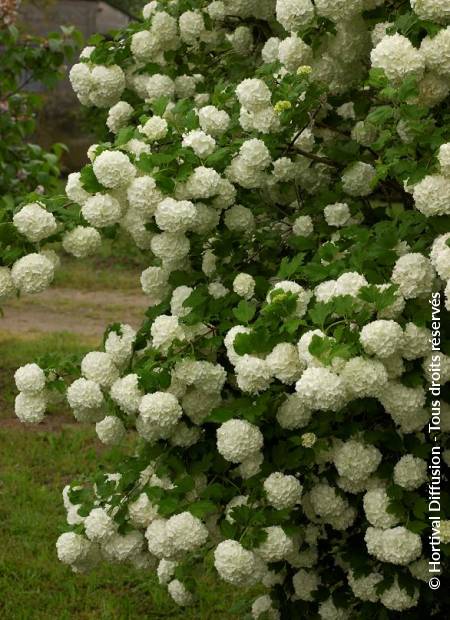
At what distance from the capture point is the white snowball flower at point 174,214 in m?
2.50

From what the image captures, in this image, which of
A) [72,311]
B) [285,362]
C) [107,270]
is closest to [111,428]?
[285,362]

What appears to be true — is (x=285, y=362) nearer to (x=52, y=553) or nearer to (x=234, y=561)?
(x=234, y=561)

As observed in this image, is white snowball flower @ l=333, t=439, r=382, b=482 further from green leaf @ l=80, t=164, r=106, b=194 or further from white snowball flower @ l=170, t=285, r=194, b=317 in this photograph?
green leaf @ l=80, t=164, r=106, b=194

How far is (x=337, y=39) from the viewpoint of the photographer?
284 centimetres

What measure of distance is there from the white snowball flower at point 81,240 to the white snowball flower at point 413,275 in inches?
32.0

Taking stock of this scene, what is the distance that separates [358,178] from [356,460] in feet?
2.79

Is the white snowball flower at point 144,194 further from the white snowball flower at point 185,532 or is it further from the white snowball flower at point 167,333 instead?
the white snowball flower at point 185,532

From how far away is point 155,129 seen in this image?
267 cm

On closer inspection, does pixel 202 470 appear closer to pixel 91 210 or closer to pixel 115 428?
pixel 115 428

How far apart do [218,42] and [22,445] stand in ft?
11.4

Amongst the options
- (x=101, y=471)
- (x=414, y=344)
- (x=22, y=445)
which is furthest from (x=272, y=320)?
(x=22, y=445)

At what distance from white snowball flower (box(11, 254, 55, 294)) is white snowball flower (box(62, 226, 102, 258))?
0.29 ft

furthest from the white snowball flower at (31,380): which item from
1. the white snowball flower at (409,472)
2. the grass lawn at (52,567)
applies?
the white snowball flower at (409,472)

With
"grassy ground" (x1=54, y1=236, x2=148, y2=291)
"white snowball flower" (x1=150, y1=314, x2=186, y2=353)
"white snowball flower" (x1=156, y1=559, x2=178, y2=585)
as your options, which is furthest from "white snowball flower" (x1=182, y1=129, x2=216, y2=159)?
"grassy ground" (x1=54, y1=236, x2=148, y2=291)
